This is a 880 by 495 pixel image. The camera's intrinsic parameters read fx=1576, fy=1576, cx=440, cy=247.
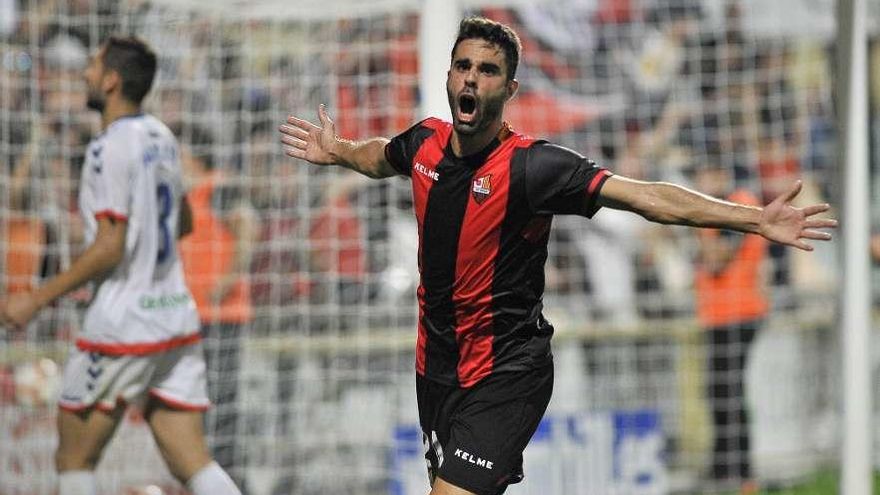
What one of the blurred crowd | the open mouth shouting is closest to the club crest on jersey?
the open mouth shouting

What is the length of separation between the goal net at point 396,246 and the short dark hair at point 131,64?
1613mm

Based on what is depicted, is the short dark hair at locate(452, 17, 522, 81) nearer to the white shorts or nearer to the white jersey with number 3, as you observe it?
the white jersey with number 3

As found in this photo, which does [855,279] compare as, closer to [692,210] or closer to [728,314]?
[728,314]

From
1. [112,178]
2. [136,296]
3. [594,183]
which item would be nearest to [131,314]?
[136,296]

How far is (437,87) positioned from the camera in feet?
22.0

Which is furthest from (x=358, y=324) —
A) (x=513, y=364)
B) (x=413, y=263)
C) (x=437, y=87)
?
(x=513, y=364)

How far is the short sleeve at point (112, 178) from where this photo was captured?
6.58 meters

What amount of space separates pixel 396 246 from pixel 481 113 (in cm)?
412

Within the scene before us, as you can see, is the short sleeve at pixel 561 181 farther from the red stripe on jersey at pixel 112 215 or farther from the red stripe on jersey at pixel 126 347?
the red stripe on jersey at pixel 126 347

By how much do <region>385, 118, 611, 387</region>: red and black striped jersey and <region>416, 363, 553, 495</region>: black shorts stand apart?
0.15 feet

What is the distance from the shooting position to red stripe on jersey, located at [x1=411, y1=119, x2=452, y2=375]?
520 cm

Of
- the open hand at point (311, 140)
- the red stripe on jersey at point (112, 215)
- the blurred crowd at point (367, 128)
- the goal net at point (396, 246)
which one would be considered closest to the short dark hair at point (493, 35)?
the open hand at point (311, 140)

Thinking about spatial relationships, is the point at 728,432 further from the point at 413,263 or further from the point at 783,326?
the point at 413,263

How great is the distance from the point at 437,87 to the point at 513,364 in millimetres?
1860
